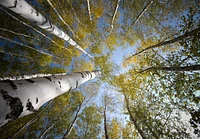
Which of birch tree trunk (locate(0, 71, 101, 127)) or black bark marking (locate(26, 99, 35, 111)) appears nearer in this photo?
birch tree trunk (locate(0, 71, 101, 127))

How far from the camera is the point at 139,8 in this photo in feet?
23.6

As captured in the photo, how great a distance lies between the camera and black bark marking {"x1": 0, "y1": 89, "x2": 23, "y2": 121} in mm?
796

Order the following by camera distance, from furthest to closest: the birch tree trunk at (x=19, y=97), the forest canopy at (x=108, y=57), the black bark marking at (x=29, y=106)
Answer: the forest canopy at (x=108, y=57) → the black bark marking at (x=29, y=106) → the birch tree trunk at (x=19, y=97)

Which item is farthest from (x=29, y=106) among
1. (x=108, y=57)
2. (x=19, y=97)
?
(x=108, y=57)

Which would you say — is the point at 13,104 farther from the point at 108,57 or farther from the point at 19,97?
the point at 108,57

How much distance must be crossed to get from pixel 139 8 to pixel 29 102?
26.3 feet

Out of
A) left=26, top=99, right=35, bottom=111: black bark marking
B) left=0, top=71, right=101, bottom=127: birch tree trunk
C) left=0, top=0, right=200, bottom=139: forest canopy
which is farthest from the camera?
left=0, top=0, right=200, bottom=139: forest canopy

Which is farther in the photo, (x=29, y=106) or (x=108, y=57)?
(x=108, y=57)

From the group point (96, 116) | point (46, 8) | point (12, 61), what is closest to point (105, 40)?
point (46, 8)

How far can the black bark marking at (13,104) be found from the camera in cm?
80

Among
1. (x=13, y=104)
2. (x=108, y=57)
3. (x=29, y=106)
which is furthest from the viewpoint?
(x=108, y=57)

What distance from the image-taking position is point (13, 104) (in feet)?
2.70

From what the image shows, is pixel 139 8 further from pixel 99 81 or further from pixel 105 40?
pixel 99 81

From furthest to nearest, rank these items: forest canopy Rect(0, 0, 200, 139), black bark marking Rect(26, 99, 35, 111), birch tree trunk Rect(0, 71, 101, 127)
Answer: forest canopy Rect(0, 0, 200, 139) → black bark marking Rect(26, 99, 35, 111) → birch tree trunk Rect(0, 71, 101, 127)
